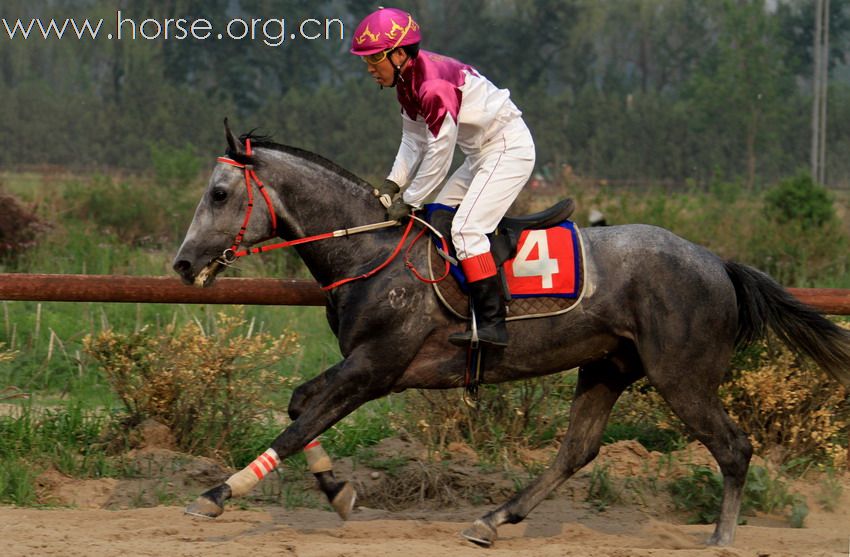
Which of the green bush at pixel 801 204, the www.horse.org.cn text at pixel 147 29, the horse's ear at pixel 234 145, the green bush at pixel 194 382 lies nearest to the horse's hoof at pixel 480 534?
the green bush at pixel 194 382

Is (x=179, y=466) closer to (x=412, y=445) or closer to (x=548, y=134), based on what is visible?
(x=412, y=445)

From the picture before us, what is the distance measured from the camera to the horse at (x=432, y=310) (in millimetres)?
5148

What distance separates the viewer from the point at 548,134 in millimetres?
22047

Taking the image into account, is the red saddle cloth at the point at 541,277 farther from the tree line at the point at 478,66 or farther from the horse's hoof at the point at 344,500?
the tree line at the point at 478,66

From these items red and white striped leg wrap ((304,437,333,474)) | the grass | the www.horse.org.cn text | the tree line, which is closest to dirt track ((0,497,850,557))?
→ the grass

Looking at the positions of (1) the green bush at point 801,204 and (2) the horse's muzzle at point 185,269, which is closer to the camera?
(2) the horse's muzzle at point 185,269

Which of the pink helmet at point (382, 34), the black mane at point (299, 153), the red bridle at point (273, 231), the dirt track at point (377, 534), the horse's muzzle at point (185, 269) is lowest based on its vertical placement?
the dirt track at point (377, 534)

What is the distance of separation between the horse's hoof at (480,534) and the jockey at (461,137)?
889mm

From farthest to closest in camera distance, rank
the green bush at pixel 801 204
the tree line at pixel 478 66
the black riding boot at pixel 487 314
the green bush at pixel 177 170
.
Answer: the tree line at pixel 478 66
the green bush at pixel 177 170
the green bush at pixel 801 204
the black riding boot at pixel 487 314

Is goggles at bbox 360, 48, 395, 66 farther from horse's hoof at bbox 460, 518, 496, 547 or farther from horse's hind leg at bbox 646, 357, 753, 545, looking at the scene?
horse's hoof at bbox 460, 518, 496, 547

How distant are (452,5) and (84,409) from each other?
18.4 metres

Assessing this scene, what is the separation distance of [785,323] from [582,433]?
1.15 metres

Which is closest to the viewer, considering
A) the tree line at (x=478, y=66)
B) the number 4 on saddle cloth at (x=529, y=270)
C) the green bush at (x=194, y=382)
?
the number 4 on saddle cloth at (x=529, y=270)

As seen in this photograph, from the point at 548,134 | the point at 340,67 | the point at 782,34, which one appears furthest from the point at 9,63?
the point at 782,34
